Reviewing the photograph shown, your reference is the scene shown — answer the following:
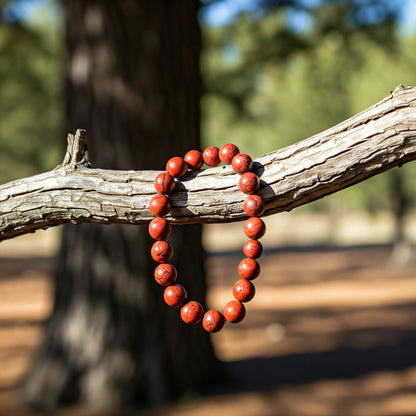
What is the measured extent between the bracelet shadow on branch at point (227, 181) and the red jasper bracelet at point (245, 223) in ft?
0.15

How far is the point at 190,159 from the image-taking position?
5.67ft

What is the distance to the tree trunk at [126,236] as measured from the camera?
181 inches

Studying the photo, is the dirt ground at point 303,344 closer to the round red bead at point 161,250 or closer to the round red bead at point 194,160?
the round red bead at point 161,250

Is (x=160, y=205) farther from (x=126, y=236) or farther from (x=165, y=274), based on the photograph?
(x=126, y=236)

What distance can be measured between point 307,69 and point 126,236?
10.3m

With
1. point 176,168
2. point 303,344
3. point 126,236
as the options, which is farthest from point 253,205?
point 303,344

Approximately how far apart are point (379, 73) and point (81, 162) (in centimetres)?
1363

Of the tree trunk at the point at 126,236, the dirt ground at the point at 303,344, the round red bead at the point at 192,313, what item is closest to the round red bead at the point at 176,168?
the round red bead at the point at 192,313

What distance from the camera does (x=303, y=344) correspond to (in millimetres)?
6703

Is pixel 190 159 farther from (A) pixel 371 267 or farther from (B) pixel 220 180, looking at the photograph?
(A) pixel 371 267

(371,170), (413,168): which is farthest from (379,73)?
(371,170)

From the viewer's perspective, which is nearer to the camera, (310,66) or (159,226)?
(159,226)

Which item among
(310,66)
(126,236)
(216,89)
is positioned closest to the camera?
(126,236)

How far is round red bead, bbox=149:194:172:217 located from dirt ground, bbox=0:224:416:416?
3473 mm
